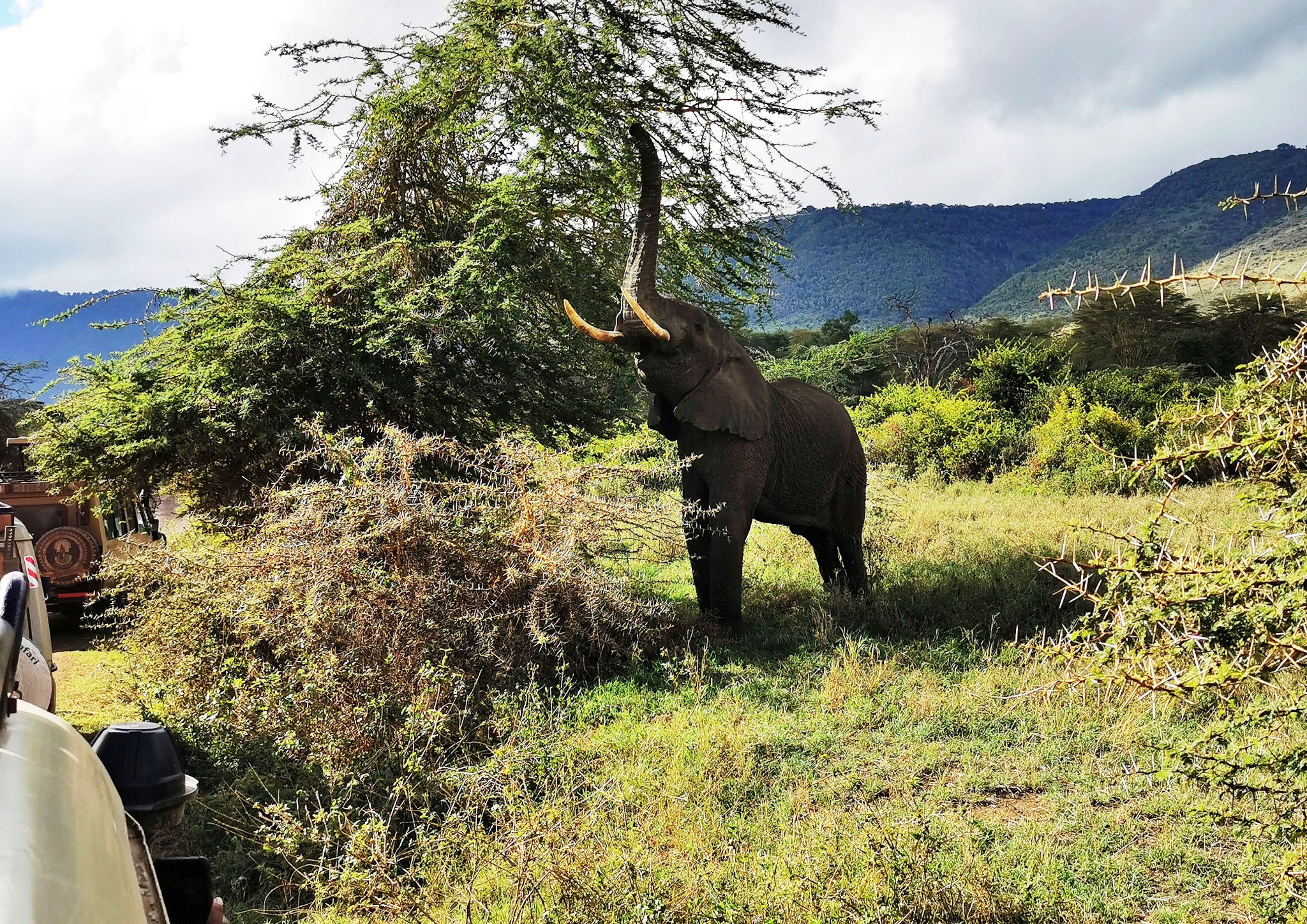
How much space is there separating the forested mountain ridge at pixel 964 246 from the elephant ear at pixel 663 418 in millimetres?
69537

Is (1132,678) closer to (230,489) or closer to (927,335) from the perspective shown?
(230,489)

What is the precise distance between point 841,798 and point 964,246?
129m

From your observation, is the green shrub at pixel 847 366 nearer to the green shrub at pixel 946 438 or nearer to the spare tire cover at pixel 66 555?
the green shrub at pixel 946 438

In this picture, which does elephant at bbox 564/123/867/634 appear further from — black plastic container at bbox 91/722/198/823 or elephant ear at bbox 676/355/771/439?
black plastic container at bbox 91/722/198/823

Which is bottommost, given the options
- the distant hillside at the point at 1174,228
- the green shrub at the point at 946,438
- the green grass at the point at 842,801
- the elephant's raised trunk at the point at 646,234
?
the green grass at the point at 842,801

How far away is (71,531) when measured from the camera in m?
11.5

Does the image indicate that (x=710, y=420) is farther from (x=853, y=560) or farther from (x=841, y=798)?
(x=841, y=798)

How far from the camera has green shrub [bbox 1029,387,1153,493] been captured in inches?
666

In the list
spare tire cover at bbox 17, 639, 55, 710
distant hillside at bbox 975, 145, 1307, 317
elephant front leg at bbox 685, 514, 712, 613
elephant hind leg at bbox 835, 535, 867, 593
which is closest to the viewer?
spare tire cover at bbox 17, 639, 55, 710

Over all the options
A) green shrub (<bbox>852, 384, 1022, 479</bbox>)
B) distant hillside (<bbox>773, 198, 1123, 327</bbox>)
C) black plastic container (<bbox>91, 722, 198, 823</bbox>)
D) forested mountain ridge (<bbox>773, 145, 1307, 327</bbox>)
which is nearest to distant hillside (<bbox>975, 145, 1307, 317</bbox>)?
forested mountain ridge (<bbox>773, 145, 1307, 327</bbox>)

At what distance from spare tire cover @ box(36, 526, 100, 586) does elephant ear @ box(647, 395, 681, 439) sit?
695 centimetres

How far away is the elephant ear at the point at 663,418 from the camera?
8.70 meters

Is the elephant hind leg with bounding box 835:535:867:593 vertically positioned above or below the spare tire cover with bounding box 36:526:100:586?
below

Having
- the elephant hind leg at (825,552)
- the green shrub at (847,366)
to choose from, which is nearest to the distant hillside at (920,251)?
the green shrub at (847,366)
